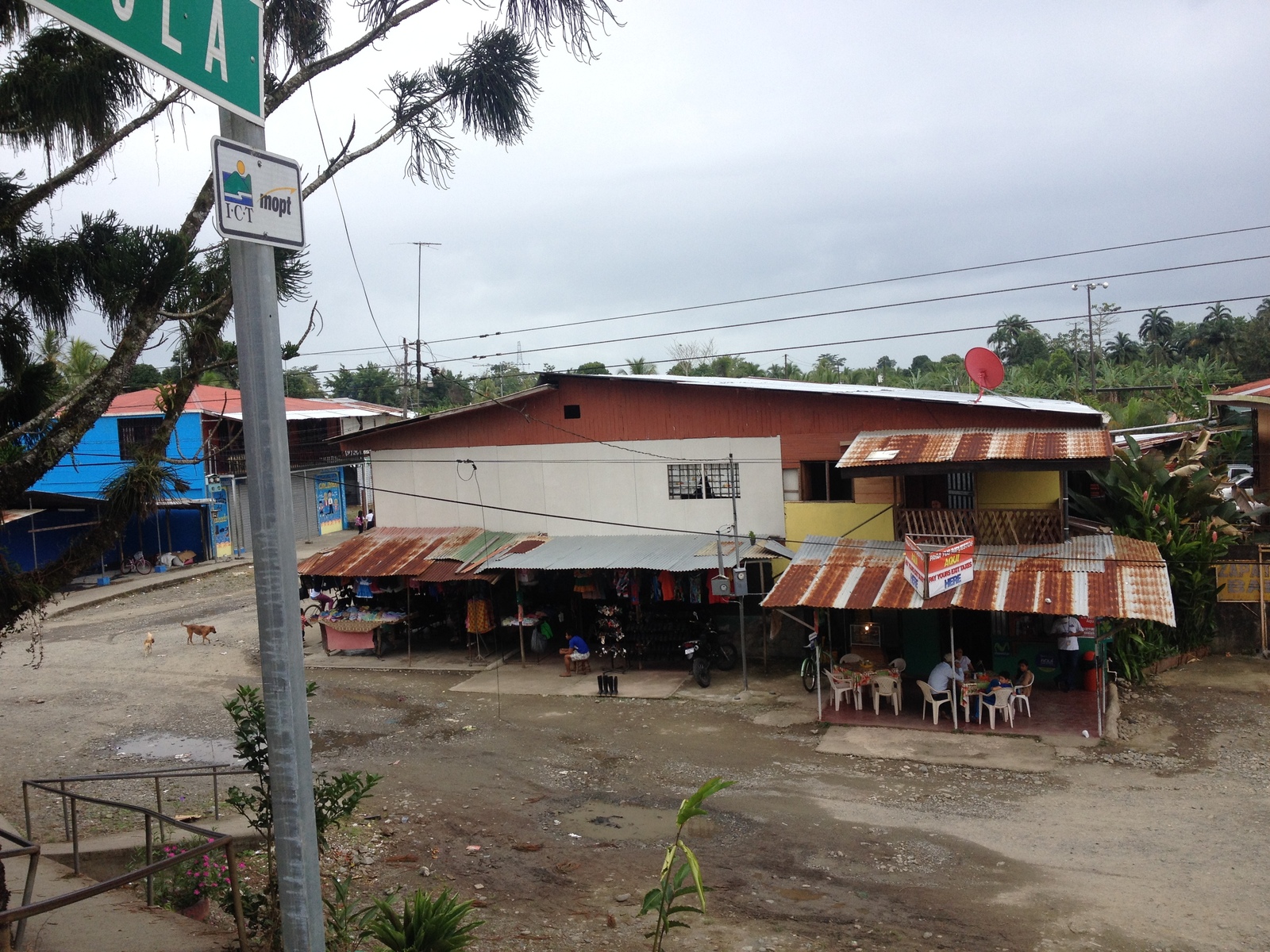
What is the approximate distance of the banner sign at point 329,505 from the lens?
128 feet

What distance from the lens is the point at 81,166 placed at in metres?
5.77

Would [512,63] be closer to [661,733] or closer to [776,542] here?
[661,733]

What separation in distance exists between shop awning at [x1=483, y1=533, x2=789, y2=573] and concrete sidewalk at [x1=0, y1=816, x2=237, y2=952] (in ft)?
38.5

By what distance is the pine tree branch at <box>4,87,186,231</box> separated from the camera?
18.5 feet

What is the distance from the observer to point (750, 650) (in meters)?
19.6

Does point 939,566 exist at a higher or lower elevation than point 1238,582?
higher

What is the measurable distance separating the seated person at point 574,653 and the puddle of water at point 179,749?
6375 mm

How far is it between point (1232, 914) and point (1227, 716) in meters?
7.02

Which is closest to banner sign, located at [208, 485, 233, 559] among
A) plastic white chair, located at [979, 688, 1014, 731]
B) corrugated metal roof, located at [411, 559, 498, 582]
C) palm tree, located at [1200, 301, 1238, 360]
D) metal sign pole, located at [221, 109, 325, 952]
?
corrugated metal roof, located at [411, 559, 498, 582]

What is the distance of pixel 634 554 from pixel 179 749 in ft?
28.4

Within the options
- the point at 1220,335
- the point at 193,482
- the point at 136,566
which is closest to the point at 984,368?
the point at 193,482

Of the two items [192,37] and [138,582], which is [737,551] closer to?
[192,37]

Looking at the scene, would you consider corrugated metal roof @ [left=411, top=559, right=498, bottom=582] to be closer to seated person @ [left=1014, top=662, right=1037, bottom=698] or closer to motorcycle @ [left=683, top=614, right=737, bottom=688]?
motorcycle @ [left=683, top=614, right=737, bottom=688]

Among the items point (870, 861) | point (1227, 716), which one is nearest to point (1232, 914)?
point (870, 861)
